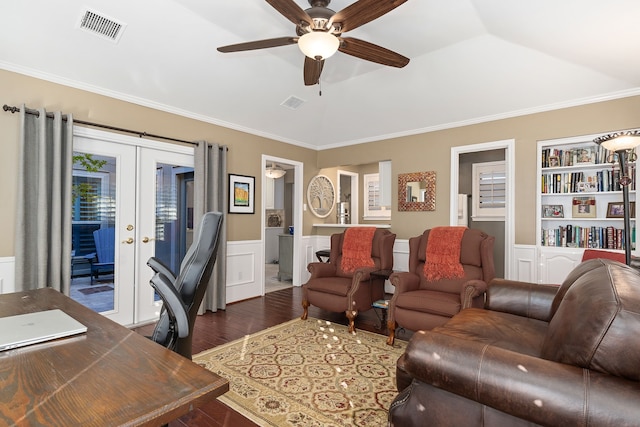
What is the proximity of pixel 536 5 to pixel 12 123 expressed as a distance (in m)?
4.38

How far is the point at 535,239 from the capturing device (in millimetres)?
3959

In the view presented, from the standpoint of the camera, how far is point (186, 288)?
1.40 metres

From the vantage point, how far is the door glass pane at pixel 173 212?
396 centimetres

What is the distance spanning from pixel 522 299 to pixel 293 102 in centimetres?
367

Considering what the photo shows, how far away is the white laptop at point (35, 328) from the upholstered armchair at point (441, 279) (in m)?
2.63

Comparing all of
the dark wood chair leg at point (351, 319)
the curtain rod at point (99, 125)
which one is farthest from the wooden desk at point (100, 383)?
the curtain rod at point (99, 125)

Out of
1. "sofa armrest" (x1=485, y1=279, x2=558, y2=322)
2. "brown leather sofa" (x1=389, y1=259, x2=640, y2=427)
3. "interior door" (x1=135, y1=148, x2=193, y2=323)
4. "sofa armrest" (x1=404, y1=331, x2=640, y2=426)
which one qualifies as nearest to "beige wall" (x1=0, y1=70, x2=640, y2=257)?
"interior door" (x1=135, y1=148, x2=193, y2=323)

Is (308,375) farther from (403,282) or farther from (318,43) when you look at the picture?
(318,43)

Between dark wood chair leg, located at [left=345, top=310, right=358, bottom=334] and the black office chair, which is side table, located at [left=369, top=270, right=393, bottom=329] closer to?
dark wood chair leg, located at [left=345, top=310, right=358, bottom=334]

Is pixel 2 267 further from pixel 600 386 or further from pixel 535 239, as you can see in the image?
pixel 535 239

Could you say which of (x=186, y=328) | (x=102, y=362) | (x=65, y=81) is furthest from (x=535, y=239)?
(x=65, y=81)

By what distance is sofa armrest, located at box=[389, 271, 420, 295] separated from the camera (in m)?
3.30

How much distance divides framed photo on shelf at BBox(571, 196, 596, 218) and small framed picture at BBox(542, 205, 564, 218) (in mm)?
116

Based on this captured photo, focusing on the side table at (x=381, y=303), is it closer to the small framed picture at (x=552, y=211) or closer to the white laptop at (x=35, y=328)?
the small framed picture at (x=552, y=211)
